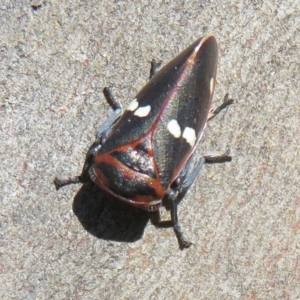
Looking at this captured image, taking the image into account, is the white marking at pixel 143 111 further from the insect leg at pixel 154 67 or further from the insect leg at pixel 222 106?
the insect leg at pixel 222 106

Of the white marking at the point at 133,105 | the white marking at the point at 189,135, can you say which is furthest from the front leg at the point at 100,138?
the white marking at the point at 189,135

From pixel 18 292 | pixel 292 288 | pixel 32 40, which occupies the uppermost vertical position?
pixel 32 40

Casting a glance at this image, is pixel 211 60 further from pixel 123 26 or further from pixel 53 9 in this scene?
pixel 53 9

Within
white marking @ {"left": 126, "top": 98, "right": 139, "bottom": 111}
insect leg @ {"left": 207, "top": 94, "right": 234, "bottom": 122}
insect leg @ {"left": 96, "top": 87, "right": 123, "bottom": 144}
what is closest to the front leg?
insect leg @ {"left": 96, "top": 87, "right": 123, "bottom": 144}

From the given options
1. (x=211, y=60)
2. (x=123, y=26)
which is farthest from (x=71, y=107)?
(x=211, y=60)

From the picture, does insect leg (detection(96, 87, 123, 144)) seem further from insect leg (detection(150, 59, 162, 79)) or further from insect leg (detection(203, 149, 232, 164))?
insect leg (detection(203, 149, 232, 164))

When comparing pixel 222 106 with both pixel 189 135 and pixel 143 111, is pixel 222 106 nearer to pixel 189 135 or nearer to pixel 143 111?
pixel 189 135

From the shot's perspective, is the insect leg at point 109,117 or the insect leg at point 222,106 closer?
the insect leg at point 109,117

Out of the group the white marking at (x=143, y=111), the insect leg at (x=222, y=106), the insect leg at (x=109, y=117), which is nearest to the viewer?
the white marking at (x=143, y=111)
